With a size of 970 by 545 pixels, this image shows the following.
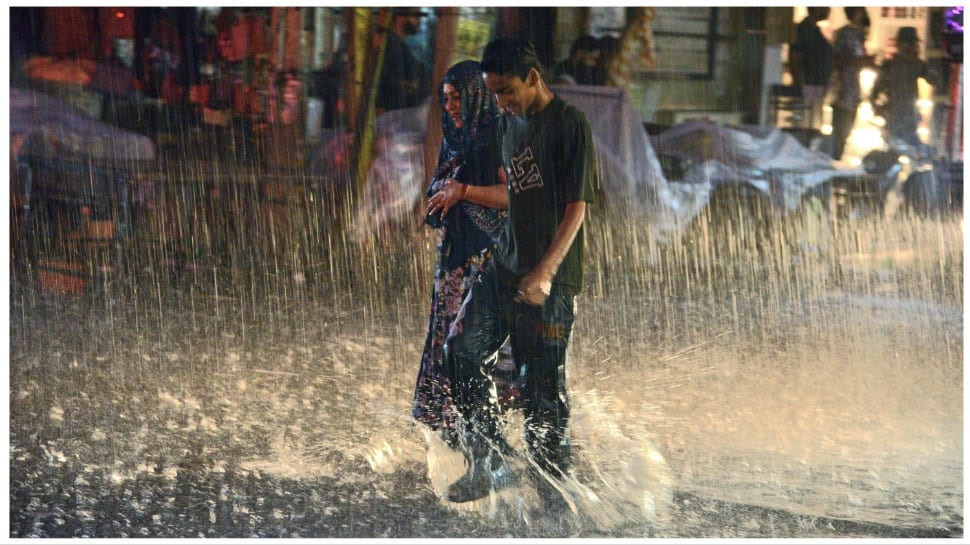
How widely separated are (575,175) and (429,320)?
2.28 ft

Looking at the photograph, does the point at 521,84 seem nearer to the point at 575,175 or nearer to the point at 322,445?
the point at 575,175

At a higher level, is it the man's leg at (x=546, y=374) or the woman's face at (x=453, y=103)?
the woman's face at (x=453, y=103)

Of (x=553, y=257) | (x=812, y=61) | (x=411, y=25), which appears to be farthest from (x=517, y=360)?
(x=812, y=61)

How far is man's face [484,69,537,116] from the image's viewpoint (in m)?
3.62

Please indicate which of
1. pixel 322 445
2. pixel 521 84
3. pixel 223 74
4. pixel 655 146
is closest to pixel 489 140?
pixel 521 84

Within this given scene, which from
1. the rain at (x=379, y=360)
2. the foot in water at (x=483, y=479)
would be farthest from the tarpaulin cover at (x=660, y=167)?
the foot in water at (x=483, y=479)

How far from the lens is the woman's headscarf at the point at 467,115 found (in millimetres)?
3625

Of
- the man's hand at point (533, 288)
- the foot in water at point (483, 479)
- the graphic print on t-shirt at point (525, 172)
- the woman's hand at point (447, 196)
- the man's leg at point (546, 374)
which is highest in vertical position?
the graphic print on t-shirt at point (525, 172)

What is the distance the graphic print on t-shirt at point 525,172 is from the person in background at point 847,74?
39.9 inches

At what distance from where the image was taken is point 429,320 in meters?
3.78

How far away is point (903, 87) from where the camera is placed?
12.3 feet

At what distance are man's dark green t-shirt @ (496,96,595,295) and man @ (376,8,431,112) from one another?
0.32 m

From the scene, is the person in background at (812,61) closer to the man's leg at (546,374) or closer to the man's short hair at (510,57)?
the man's short hair at (510,57)

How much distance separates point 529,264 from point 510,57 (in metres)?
0.67
